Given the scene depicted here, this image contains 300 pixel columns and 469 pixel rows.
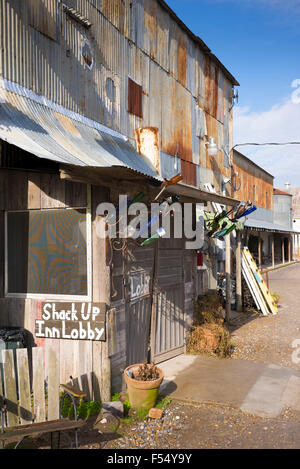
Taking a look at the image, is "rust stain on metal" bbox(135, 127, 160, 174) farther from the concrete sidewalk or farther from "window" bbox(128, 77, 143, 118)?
the concrete sidewalk

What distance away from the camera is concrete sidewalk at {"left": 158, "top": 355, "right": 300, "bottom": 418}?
20.2 ft

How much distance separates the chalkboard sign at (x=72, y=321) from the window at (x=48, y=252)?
235 millimetres

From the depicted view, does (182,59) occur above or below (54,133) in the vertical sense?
above

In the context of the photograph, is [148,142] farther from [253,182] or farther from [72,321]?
[253,182]

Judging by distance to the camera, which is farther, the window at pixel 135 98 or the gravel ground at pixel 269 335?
the window at pixel 135 98

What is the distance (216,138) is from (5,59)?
31.2ft

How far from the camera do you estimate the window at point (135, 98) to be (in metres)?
9.39

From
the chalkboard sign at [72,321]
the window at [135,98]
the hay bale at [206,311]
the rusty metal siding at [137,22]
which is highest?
the rusty metal siding at [137,22]

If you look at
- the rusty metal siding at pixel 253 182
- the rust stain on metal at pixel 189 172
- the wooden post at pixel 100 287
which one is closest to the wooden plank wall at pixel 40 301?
the wooden post at pixel 100 287

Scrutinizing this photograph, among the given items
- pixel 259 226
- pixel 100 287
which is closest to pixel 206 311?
pixel 100 287

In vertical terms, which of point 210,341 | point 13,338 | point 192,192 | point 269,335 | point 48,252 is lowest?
point 269,335

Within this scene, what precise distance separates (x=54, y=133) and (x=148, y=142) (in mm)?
3717

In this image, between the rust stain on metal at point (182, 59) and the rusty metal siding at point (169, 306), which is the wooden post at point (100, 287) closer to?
the rusty metal siding at point (169, 306)

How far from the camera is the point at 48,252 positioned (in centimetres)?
655
